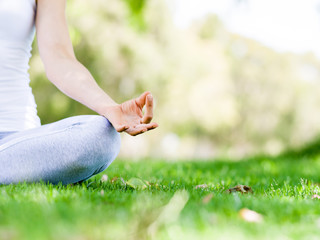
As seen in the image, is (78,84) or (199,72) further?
(199,72)

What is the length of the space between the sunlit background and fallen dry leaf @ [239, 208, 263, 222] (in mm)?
6271

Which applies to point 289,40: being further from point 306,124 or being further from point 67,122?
point 67,122

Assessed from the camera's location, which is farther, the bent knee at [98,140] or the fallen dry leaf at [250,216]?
the bent knee at [98,140]

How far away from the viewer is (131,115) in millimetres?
2148

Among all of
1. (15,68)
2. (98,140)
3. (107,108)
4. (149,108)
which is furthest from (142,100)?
(15,68)

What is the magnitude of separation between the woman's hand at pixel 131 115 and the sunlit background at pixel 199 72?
574cm

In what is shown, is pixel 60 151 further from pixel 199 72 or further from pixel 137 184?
pixel 199 72

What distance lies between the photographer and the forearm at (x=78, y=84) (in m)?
2.24

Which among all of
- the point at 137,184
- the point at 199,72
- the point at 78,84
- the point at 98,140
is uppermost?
the point at 78,84

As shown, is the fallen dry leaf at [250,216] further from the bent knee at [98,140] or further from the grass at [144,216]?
the bent knee at [98,140]

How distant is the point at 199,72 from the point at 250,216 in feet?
65.3

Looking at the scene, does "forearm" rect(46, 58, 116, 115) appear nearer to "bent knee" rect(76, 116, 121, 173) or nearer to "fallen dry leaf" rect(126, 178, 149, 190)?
"bent knee" rect(76, 116, 121, 173)

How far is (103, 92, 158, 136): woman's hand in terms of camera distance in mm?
2025

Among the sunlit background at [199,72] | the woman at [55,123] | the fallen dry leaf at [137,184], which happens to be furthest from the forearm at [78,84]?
the sunlit background at [199,72]
